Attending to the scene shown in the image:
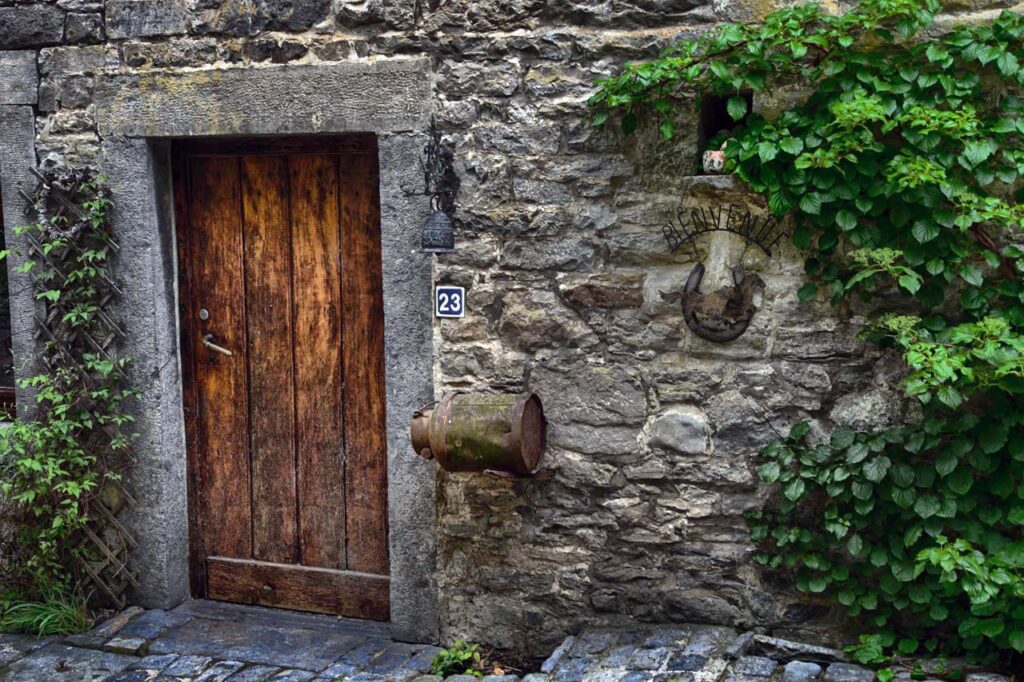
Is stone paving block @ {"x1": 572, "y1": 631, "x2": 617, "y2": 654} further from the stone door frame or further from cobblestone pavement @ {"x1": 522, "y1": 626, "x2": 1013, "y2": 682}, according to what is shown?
the stone door frame

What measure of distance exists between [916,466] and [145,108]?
10.8ft

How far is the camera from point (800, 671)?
3602mm

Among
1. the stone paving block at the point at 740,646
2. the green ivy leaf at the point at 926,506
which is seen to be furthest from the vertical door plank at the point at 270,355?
the green ivy leaf at the point at 926,506

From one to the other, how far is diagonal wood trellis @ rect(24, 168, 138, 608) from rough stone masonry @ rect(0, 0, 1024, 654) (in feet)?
3.42

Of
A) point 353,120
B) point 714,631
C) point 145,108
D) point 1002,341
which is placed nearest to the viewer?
point 1002,341

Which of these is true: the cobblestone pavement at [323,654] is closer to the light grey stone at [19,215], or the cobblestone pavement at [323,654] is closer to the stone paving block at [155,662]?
the stone paving block at [155,662]

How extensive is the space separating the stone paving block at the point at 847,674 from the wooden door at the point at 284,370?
1.90m

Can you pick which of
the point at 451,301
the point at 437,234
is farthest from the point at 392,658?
the point at 437,234

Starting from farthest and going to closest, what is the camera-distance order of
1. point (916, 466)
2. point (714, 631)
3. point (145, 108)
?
point (145, 108), point (714, 631), point (916, 466)

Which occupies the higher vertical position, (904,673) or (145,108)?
(145,108)

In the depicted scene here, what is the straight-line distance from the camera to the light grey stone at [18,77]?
15.4 ft

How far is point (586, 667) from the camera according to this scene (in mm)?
3793

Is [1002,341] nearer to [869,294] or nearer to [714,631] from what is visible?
[869,294]

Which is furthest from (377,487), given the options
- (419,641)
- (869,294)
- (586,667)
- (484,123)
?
(869,294)
